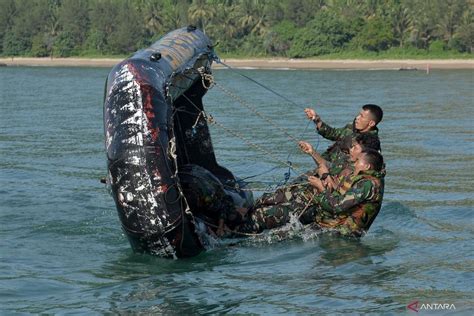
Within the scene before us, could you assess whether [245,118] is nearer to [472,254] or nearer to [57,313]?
[472,254]

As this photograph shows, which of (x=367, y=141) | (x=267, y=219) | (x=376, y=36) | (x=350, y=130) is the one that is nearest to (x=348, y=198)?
(x=367, y=141)

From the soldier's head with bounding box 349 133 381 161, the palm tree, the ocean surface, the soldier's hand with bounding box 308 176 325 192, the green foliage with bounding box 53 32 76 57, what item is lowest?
the ocean surface

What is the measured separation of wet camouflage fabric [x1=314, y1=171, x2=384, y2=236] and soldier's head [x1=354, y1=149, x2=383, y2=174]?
7 cm

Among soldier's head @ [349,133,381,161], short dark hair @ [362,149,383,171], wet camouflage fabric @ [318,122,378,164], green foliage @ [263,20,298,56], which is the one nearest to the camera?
short dark hair @ [362,149,383,171]

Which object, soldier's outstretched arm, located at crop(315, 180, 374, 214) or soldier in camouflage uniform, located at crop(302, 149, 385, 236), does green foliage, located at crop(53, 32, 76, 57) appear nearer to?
soldier in camouflage uniform, located at crop(302, 149, 385, 236)

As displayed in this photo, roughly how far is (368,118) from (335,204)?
1.18 m

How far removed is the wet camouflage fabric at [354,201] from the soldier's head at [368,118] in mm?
785

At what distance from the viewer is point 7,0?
109m

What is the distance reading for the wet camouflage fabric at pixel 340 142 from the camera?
11.6 metres

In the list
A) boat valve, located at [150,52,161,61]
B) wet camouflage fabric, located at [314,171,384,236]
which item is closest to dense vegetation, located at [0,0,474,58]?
wet camouflage fabric, located at [314,171,384,236]

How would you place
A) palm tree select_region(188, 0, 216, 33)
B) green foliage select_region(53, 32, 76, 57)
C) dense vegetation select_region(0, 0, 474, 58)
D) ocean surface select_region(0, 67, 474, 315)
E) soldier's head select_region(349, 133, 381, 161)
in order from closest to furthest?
1. ocean surface select_region(0, 67, 474, 315)
2. soldier's head select_region(349, 133, 381, 161)
3. dense vegetation select_region(0, 0, 474, 58)
4. palm tree select_region(188, 0, 216, 33)
5. green foliage select_region(53, 32, 76, 57)

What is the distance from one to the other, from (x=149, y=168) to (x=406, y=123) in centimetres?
1656

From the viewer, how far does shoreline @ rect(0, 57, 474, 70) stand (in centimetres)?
6875

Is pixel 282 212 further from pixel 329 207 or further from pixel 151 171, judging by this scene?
pixel 151 171
